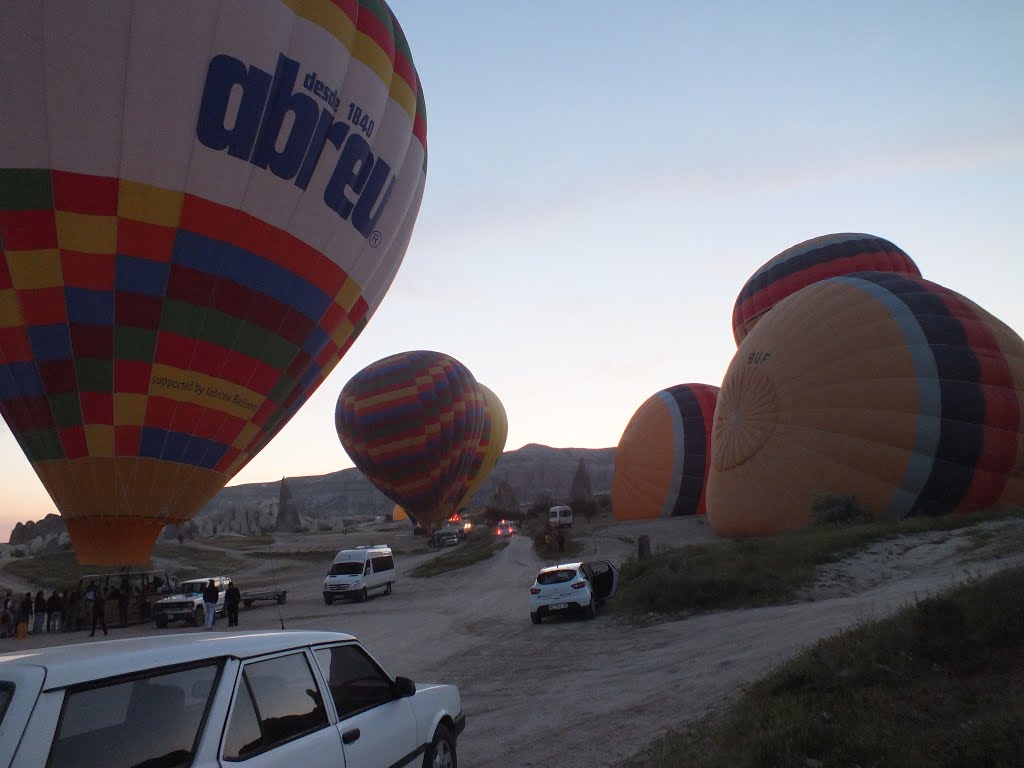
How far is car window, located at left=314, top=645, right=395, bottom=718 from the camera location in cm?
460

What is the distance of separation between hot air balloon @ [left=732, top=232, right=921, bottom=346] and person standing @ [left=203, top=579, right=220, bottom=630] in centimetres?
2293

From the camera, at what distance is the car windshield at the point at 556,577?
16484 mm

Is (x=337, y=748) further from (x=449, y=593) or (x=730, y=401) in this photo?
(x=449, y=593)

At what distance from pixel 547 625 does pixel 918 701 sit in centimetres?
1134

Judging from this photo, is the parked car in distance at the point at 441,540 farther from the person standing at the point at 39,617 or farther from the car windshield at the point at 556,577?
the car windshield at the point at 556,577

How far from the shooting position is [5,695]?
286 centimetres

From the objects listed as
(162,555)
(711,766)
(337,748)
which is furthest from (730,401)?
(162,555)

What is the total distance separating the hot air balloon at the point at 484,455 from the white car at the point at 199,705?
4506cm

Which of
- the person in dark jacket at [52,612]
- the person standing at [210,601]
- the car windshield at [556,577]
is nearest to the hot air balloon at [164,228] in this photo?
the person standing at [210,601]

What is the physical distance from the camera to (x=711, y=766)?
5.30 meters

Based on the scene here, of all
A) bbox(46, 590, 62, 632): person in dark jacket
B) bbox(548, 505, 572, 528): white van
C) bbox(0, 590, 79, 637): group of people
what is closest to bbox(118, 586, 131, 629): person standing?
bbox(0, 590, 79, 637): group of people

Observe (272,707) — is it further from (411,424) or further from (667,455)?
(411,424)

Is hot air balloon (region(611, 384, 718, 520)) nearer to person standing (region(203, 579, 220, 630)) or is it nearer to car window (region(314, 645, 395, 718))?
person standing (region(203, 579, 220, 630))

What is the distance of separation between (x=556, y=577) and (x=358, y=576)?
11.9m
